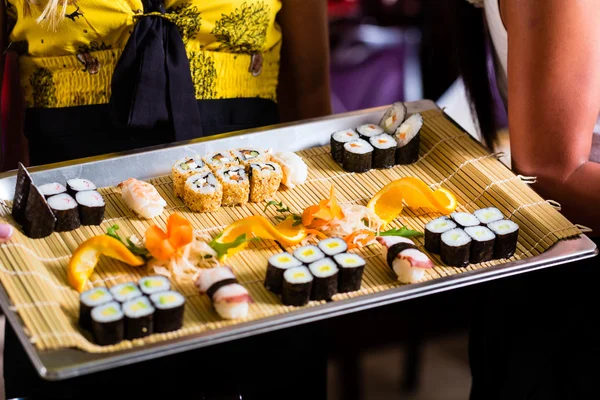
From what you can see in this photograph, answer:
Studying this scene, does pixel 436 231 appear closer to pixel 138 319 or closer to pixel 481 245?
pixel 481 245

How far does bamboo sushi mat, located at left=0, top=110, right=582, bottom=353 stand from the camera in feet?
4.72

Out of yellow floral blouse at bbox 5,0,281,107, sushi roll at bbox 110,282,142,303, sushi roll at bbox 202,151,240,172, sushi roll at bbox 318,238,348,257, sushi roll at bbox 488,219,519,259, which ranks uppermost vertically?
yellow floral blouse at bbox 5,0,281,107

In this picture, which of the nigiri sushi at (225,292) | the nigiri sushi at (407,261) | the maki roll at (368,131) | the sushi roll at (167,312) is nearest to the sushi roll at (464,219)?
the nigiri sushi at (407,261)

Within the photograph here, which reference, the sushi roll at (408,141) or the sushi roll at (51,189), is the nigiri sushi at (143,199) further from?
the sushi roll at (408,141)

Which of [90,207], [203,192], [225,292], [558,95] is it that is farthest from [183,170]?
[558,95]

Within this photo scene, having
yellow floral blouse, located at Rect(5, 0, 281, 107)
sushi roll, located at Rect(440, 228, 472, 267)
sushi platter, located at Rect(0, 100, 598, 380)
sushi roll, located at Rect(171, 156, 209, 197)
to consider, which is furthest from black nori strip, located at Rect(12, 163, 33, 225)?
sushi roll, located at Rect(440, 228, 472, 267)

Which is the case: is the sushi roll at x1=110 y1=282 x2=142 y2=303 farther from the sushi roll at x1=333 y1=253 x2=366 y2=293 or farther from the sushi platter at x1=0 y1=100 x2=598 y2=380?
the sushi roll at x1=333 y1=253 x2=366 y2=293

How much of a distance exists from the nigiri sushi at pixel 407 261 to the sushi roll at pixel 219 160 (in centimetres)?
44

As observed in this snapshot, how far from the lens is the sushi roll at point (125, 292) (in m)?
1.43

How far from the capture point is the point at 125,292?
57.2 inches

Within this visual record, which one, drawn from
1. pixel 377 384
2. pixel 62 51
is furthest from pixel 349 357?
pixel 62 51

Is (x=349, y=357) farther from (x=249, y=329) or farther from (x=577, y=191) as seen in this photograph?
(x=249, y=329)

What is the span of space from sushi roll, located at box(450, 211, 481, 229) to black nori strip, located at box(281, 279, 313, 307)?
0.37 m

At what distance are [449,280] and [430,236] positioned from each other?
168 millimetres
